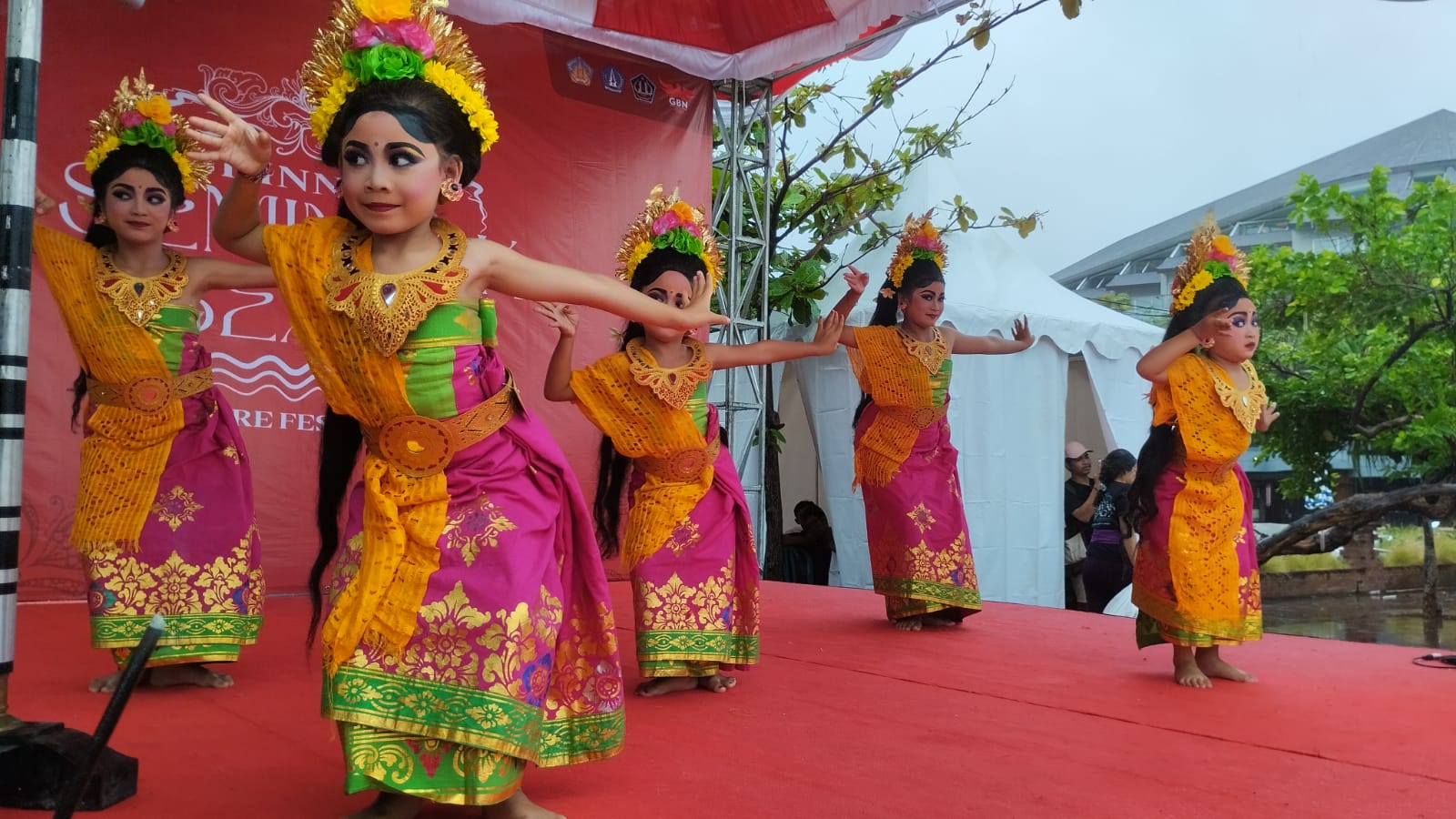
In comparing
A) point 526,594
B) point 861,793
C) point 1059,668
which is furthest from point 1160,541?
point 526,594

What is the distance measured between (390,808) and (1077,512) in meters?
6.64

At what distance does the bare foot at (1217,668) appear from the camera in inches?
162

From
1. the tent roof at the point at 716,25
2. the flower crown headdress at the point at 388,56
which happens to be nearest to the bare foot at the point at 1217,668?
the flower crown headdress at the point at 388,56

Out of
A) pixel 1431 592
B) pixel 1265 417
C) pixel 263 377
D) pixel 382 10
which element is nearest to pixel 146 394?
pixel 382 10

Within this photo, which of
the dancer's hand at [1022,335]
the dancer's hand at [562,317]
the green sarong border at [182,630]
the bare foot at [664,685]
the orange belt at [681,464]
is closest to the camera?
the dancer's hand at [562,317]

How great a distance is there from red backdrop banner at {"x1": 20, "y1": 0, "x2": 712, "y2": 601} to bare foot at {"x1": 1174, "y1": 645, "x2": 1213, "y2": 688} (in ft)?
12.6

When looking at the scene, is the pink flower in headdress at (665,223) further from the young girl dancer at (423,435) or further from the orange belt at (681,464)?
the young girl dancer at (423,435)

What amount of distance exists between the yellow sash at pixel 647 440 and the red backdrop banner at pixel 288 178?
235cm

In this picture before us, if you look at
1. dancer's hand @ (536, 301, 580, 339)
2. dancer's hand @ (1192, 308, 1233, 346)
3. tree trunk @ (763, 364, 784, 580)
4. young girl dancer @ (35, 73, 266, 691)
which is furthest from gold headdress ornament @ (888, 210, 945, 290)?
tree trunk @ (763, 364, 784, 580)

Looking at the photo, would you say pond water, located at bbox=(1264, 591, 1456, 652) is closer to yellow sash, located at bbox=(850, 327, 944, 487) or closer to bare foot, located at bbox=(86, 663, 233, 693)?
yellow sash, located at bbox=(850, 327, 944, 487)

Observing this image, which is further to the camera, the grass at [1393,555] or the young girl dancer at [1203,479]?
the grass at [1393,555]

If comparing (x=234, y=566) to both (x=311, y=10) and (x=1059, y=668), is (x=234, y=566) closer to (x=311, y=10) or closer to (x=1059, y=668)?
(x=1059, y=668)

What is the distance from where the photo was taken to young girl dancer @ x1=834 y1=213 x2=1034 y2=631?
529 centimetres

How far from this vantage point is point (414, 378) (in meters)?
2.16
